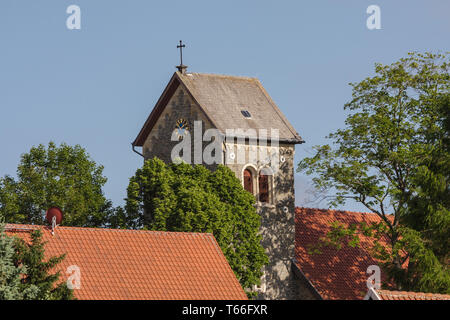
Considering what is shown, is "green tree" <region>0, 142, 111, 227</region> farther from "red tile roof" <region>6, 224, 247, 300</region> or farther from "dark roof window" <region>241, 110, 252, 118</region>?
"red tile roof" <region>6, 224, 247, 300</region>

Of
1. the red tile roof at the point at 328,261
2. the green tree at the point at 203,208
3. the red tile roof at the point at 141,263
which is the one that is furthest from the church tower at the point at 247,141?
the red tile roof at the point at 141,263

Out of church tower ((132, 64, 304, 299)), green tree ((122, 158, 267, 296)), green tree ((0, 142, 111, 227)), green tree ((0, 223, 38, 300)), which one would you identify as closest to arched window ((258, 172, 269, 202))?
church tower ((132, 64, 304, 299))

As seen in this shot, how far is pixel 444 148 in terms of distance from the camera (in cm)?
4619

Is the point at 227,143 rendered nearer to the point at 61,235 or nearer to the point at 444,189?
the point at 444,189

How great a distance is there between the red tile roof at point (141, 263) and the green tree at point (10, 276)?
2.32 m

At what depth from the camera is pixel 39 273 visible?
102 feet

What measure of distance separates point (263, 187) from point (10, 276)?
69.0 feet

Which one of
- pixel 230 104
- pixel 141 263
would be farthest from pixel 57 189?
pixel 141 263

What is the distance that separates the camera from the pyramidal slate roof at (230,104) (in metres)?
48.8

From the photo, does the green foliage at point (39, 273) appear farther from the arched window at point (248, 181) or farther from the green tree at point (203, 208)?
the arched window at point (248, 181)

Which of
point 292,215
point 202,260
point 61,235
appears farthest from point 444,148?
point 61,235

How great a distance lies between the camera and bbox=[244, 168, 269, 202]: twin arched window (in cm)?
4891

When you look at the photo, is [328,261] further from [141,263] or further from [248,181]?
[141,263]
